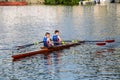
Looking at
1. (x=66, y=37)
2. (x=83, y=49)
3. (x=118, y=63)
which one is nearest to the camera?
(x=118, y=63)

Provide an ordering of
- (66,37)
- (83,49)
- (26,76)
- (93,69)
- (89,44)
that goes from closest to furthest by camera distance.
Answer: (26,76)
(93,69)
(83,49)
(89,44)
(66,37)

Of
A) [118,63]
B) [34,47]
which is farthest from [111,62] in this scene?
[34,47]

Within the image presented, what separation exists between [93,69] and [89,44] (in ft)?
45.5

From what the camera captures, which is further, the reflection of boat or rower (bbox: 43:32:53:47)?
rower (bbox: 43:32:53:47)

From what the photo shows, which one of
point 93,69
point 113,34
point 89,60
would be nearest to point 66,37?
point 113,34

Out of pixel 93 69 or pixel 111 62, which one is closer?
pixel 93 69

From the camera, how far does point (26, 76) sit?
32094 millimetres

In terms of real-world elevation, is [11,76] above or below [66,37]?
above

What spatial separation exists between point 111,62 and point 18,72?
8.25 meters

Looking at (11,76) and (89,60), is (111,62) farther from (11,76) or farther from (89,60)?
(11,76)

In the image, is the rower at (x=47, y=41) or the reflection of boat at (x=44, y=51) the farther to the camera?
the rower at (x=47, y=41)

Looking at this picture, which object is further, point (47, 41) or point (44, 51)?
point (47, 41)

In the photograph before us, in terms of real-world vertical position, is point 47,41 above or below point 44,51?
above

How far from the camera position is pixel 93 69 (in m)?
34.5
